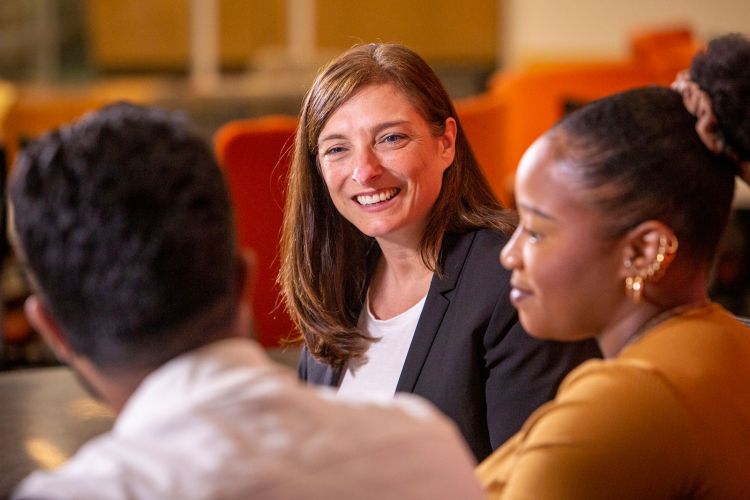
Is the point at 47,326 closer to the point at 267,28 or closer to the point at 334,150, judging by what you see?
the point at 334,150

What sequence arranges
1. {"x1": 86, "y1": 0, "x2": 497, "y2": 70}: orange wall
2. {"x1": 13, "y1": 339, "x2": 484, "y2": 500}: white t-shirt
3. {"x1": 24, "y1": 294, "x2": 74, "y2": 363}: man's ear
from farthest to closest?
1. {"x1": 86, "y1": 0, "x2": 497, "y2": 70}: orange wall
2. {"x1": 24, "y1": 294, "x2": 74, "y2": 363}: man's ear
3. {"x1": 13, "y1": 339, "x2": 484, "y2": 500}: white t-shirt

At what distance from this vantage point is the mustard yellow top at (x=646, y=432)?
110 cm

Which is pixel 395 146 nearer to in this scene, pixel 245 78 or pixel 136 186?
pixel 136 186

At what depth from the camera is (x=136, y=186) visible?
2.93ft

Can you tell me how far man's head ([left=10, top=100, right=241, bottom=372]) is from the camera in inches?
35.2

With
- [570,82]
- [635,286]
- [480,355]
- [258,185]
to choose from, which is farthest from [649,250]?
[570,82]

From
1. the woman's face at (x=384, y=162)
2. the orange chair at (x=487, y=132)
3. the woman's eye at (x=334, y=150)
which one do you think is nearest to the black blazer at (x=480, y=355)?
the woman's face at (x=384, y=162)

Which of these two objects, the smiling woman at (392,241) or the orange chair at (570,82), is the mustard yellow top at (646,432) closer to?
the smiling woman at (392,241)

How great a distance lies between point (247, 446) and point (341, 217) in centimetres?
125

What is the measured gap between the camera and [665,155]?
1164 millimetres

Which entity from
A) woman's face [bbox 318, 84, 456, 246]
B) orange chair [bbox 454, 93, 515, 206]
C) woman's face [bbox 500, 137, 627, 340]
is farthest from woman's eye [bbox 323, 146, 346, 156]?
orange chair [bbox 454, 93, 515, 206]

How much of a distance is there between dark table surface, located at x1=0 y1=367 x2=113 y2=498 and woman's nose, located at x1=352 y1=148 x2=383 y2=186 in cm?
56

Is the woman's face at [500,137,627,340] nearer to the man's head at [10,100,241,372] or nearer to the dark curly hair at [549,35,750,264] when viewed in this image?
the dark curly hair at [549,35,750,264]

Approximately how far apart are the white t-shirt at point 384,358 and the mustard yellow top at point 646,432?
0.72m
